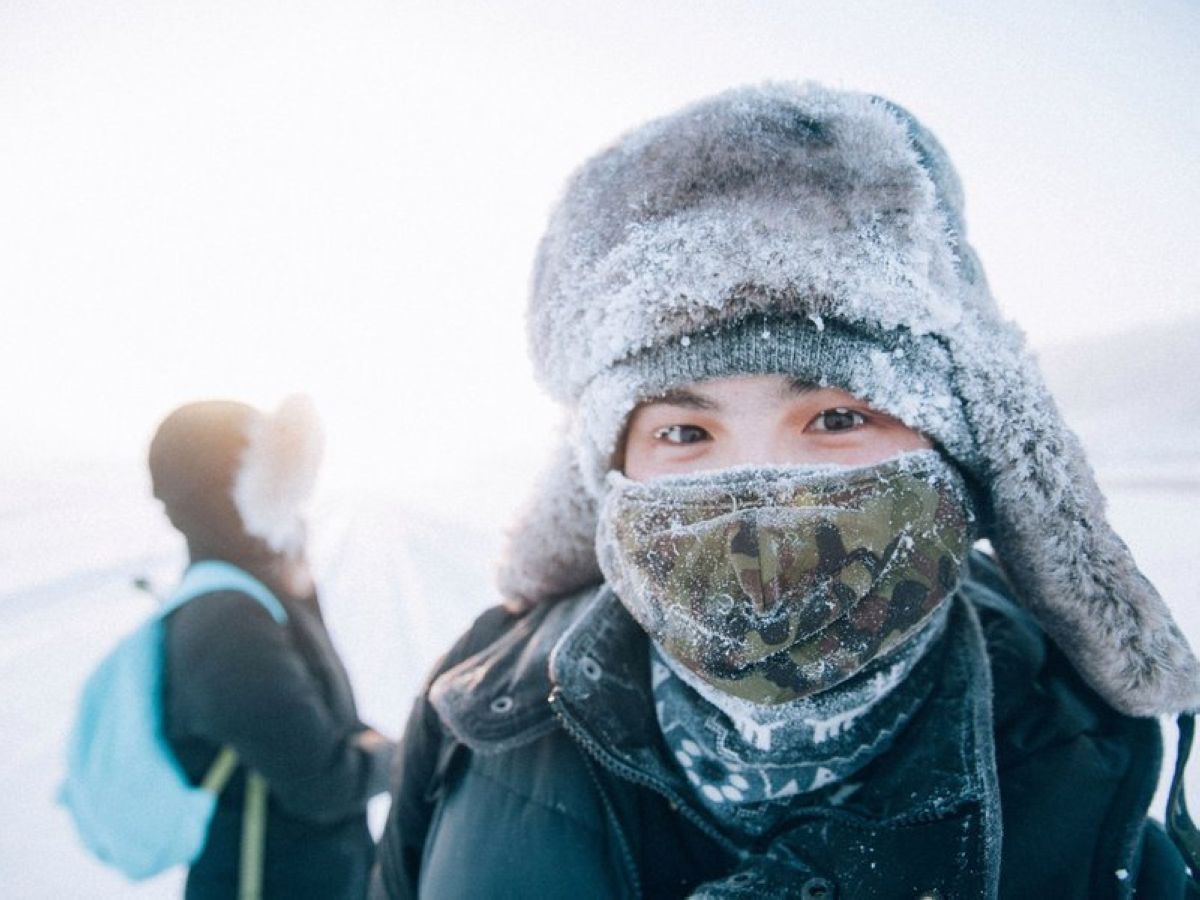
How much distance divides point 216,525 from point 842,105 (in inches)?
82.8

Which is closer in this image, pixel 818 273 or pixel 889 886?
pixel 889 886

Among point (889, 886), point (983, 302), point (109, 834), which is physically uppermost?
point (983, 302)

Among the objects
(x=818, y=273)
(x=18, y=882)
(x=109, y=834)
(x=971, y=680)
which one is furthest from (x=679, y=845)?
(x=18, y=882)

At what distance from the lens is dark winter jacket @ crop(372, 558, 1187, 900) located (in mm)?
916

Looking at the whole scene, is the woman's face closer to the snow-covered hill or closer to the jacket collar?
the jacket collar

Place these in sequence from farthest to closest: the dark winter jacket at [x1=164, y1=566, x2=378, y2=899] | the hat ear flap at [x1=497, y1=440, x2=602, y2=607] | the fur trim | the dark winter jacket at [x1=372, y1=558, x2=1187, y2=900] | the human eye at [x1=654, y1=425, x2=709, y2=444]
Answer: the fur trim, the dark winter jacket at [x1=164, y1=566, x2=378, y2=899], the hat ear flap at [x1=497, y1=440, x2=602, y2=607], the human eye at [x1=654, y1=425, x2=709, y2=444], the dark winter jacket at [x1=372, y1=558, x2=1187, y2=900]

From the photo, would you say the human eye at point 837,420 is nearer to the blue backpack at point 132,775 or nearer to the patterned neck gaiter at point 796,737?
the patterned neck gaiter at point 796,737

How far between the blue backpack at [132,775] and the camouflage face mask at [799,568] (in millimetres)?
1492

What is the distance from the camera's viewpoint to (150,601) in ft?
26.3

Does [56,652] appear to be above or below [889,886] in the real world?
below

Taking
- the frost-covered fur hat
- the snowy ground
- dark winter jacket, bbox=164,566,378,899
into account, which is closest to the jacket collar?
dark winter jacket, bbox=164,566,378,899

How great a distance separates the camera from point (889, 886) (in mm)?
899

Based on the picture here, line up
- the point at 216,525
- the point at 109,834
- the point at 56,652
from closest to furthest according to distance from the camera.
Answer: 1. the point at 109,834
2. the point at 216,525
3. the point at 56,652

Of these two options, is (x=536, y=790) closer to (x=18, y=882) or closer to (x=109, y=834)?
(x=109, y=834)
